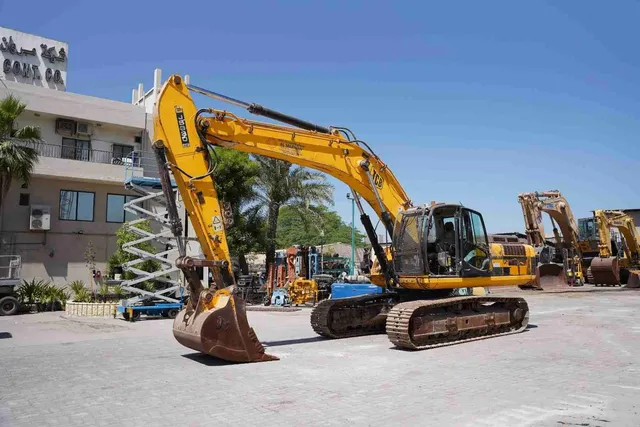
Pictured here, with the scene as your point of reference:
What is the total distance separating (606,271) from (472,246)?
913 inches

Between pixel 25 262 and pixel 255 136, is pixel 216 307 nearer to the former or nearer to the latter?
pixel 255 136

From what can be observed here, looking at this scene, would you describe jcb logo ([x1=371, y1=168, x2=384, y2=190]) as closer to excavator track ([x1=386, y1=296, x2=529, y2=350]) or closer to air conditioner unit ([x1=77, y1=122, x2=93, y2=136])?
excavator track ([x1=386, y1=296, x2=529, y2=350])

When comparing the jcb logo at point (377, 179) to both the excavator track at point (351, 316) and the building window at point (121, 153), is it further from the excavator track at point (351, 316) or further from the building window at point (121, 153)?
the building window at point (121, 153)

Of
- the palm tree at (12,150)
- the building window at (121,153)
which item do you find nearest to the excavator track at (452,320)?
the palm tree at (12,150)

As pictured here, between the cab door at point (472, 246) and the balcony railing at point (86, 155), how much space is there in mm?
18751

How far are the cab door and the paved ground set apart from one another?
A: 165 cm

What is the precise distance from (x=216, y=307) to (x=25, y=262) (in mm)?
18666

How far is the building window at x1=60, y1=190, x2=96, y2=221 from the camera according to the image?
25.6m

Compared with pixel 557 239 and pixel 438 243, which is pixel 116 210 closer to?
pixel 438 243

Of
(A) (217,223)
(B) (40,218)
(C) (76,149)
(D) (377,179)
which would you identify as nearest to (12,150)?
(B) (40,218)

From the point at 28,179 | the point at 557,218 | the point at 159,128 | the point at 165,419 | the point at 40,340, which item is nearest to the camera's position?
the point at 165,419

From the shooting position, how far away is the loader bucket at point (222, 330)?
9.14 metres

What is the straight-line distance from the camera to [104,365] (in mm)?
9805

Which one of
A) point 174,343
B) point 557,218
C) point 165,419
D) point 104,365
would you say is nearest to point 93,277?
point 174,343
